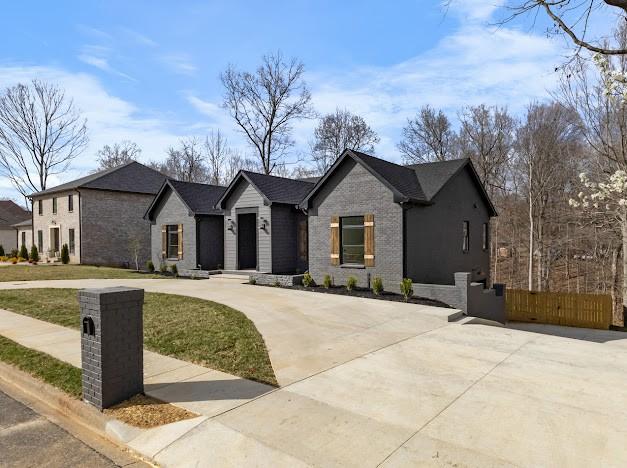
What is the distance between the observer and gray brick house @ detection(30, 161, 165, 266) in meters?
27.8

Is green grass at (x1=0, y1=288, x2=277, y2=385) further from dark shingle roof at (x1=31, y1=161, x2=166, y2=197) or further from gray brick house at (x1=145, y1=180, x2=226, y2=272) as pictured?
dark shingle roof at (x1=31, y1=161, x2=166, y2=197)

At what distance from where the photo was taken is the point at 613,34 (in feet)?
46.7

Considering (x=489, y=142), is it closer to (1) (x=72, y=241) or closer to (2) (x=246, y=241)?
(2) (x=246, y=241)

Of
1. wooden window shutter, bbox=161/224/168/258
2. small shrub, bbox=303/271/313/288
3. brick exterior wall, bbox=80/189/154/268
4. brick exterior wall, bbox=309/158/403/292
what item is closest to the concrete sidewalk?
small shrub, bbox=303/271/313/288

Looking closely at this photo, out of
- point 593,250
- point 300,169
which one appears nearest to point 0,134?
point 300,169

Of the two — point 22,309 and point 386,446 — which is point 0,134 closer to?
point 22,309

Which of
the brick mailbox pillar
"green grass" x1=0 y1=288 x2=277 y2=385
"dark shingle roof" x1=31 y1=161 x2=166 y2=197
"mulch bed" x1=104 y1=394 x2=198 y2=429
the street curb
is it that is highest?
"dark shingle roof" x1=31 y1=161 x2=166 y2=197

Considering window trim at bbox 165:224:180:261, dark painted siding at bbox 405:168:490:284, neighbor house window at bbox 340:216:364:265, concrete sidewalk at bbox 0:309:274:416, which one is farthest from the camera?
window trim at bbox 165:224:180:261

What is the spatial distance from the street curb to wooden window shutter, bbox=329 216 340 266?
11.3m

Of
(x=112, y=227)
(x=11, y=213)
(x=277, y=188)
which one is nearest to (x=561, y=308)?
(x=277, y=188)

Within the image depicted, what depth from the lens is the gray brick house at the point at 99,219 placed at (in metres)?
27.8

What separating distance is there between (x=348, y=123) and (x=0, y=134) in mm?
35382

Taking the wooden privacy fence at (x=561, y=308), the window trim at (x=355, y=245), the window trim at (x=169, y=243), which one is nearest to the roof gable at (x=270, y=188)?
the window trim at (x=355, y=245)

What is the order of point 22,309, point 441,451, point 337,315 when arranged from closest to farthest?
point 441,451 < point 337,315 < point 22,309
